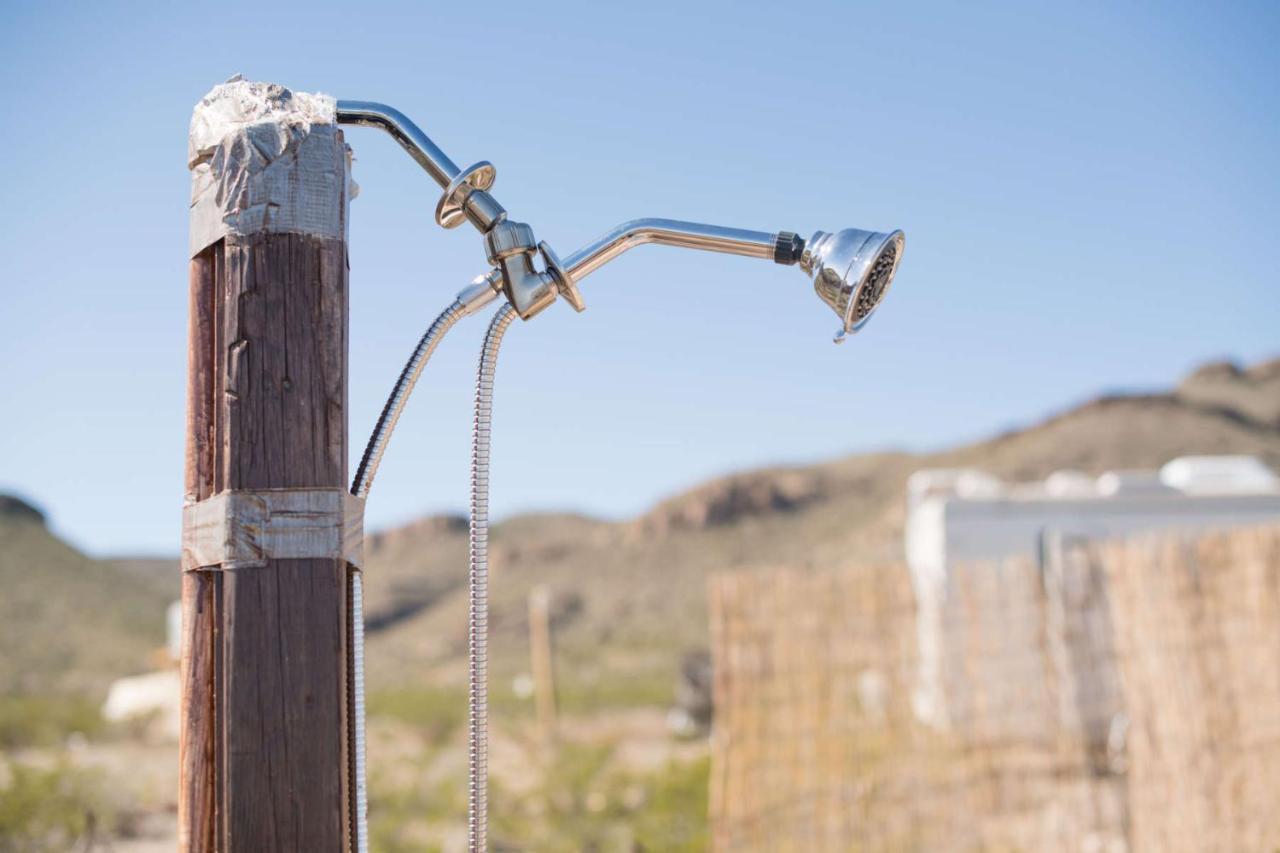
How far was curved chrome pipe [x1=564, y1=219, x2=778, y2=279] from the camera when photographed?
1.88 meters

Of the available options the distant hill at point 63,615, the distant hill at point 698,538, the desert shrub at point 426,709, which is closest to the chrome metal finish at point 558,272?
the desert shrub at point 426,709

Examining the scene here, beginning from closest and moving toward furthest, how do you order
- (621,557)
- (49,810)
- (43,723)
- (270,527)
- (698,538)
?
1. (270,527)
2. (49,810)
3. (43,723)
4. (621,557)
5. (698,538)

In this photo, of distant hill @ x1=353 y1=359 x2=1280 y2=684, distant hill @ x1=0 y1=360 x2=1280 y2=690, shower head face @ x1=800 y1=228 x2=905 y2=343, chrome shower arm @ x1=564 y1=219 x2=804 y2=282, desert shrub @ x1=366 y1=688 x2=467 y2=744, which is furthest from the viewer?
distant hill @ x1=353 y1=359 x2=1280 y2=684

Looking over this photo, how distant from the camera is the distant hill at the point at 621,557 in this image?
24.0 meters

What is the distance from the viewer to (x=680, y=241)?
1.94 metres

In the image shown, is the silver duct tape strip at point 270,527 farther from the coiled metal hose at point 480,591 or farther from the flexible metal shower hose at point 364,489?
the coiled metal hose at point 480,591

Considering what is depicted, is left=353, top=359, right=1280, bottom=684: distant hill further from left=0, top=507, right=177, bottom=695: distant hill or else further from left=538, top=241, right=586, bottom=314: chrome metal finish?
left=538, top=241, right=586, bottom=314: chrome metal finish

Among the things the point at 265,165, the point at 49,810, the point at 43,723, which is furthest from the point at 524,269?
the point at 43,723

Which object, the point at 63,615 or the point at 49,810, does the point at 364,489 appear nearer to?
the point at 49,810

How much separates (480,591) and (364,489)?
24 cm

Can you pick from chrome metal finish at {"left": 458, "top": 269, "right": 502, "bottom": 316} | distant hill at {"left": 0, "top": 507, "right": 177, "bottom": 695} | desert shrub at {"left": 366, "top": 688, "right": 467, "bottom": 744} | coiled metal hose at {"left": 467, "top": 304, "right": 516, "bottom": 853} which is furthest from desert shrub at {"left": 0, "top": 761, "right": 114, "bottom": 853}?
distant hill at {"left": 0, "top": 507, "right": 177, "bottom": 695}

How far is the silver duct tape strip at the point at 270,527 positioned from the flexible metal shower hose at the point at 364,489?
0.10 meters

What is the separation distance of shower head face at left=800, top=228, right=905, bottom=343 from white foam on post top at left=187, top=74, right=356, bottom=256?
698 millimetres

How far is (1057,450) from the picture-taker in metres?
31.4
